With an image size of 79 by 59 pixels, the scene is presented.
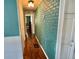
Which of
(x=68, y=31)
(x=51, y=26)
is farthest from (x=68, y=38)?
(x=51, y=26)

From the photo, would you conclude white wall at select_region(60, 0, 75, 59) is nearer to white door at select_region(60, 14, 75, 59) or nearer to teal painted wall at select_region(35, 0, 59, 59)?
white door at select_region(60, 14, 75, 59)

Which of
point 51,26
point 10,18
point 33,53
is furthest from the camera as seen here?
point 33,53

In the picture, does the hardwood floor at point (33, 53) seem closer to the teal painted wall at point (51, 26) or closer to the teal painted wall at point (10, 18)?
the teal painted wall at point (51, 26)

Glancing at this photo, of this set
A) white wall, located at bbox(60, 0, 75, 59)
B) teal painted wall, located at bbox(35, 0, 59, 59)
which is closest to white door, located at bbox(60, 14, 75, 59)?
white wall, located at bbox(60, 0, 75, 59)

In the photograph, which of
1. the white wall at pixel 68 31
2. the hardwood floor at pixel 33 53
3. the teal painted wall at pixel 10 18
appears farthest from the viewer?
the hardwood floor at pixel 33 53

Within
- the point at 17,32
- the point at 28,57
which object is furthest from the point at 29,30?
the point at 17,32

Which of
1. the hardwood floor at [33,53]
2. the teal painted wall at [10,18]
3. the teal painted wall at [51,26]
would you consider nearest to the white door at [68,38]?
the teal painted wall at [51,26]

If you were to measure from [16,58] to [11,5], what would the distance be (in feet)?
3.75

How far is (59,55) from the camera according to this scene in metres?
2.42

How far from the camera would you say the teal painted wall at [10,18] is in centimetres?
264

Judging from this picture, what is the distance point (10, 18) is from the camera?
109 inches

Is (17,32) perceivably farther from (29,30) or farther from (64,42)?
(29,30)

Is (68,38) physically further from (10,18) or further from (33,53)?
(33,53)
